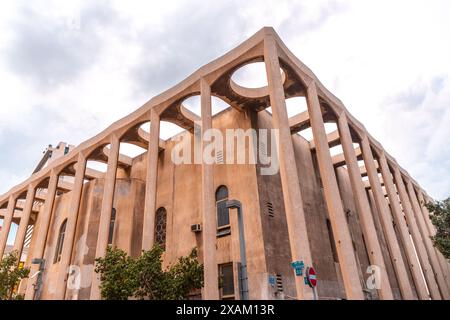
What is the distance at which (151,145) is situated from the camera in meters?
15.8

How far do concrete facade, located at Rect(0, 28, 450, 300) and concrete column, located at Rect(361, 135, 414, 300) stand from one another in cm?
5

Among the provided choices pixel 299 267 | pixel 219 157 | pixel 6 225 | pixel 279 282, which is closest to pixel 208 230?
pixel 299 267

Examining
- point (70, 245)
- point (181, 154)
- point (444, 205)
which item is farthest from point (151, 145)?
point (444, 205)

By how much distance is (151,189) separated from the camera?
594 inches

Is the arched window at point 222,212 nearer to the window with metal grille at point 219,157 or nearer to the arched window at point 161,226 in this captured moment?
the window with metal grille at point 219,157

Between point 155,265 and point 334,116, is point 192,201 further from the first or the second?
point 334,116

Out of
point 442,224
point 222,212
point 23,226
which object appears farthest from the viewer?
point 23,226

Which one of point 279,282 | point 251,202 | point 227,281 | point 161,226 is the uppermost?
point 161,226

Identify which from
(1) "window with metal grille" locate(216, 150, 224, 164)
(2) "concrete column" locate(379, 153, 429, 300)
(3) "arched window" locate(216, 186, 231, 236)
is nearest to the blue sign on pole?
(3) "arched window" locate(216, 186, 231, 236)

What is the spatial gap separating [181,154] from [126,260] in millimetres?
8238

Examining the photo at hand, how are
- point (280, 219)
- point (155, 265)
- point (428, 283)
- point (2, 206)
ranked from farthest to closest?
point (2, 206), point (428, 283), point (280, 219), point (155, 265)

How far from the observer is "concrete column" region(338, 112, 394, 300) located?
13.4m

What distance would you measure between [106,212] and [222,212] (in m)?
5.50

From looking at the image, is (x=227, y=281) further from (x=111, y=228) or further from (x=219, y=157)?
(x=111, y=228)
